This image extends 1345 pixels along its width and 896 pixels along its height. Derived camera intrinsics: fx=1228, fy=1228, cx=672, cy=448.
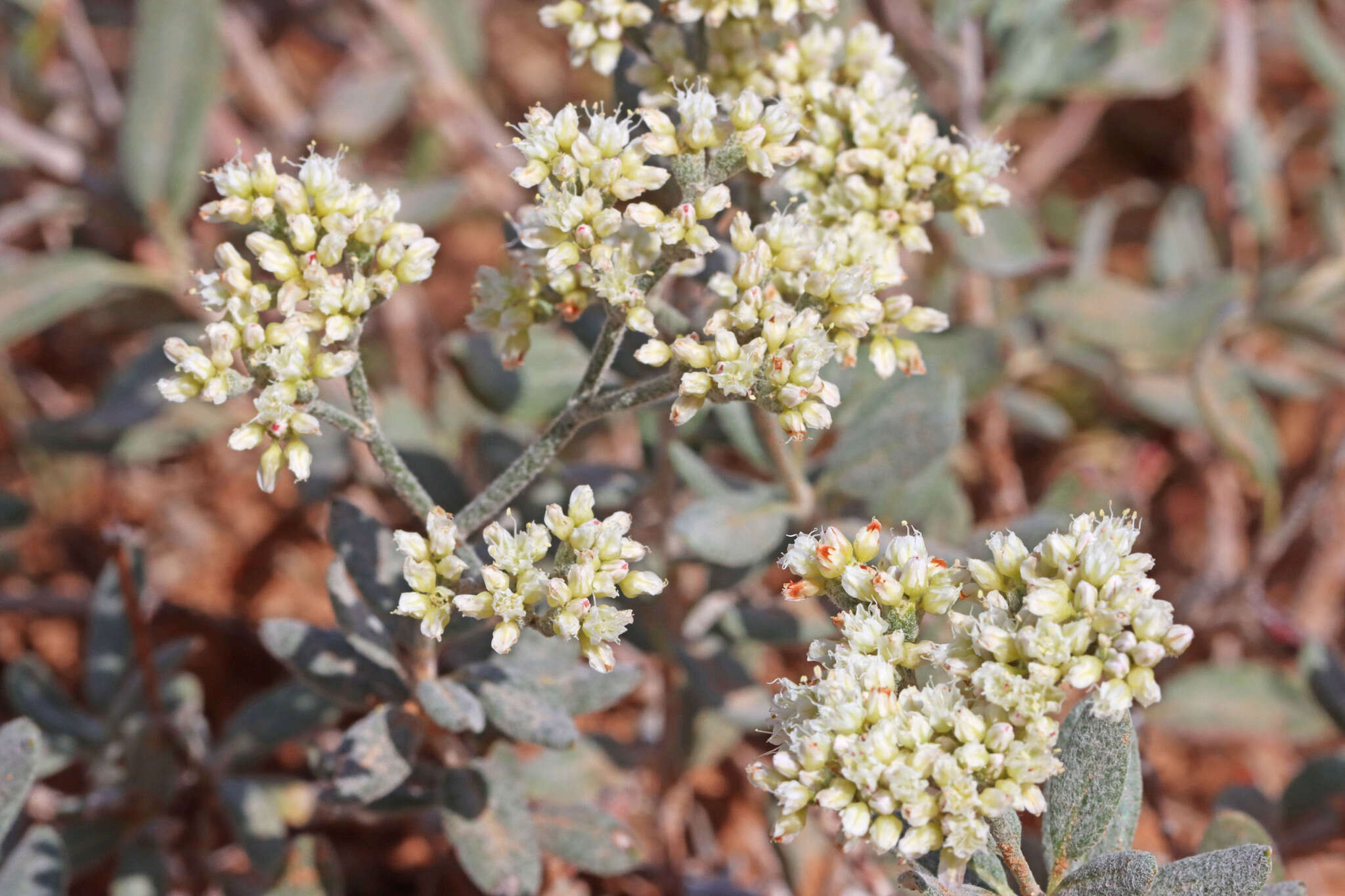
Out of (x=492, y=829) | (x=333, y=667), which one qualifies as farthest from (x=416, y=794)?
(x=333, y=667)

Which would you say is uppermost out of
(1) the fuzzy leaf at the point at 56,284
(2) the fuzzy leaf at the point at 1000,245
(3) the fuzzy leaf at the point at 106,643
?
(1) the fuzzy leaf at the point at 56,284

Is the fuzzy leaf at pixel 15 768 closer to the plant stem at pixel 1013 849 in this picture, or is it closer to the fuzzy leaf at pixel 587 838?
the fuzzy leaf at pixel 587 838

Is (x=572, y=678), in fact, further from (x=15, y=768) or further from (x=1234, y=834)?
(x=1234, y=834)

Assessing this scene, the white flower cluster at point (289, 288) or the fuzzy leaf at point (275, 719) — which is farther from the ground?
the white flower cluster at point (289, 288)

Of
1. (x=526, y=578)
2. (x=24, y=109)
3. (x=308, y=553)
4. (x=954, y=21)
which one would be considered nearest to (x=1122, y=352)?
(x=954, y=21)

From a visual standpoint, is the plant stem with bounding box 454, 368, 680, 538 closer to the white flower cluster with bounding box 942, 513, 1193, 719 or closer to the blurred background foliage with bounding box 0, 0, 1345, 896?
the blurred background foliage with bounding box 0, 0, 1345, 896

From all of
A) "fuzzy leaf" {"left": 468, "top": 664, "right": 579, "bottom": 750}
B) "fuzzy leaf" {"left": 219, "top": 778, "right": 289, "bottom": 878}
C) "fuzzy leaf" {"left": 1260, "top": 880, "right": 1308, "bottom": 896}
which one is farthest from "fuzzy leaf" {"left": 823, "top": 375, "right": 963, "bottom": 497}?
"fuzzy leaf" {"left": 219, "top": 778, "right": 289, "bottom": 878}

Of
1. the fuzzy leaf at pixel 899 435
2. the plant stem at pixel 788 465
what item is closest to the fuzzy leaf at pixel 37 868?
the plant stem at pixel 788 465
